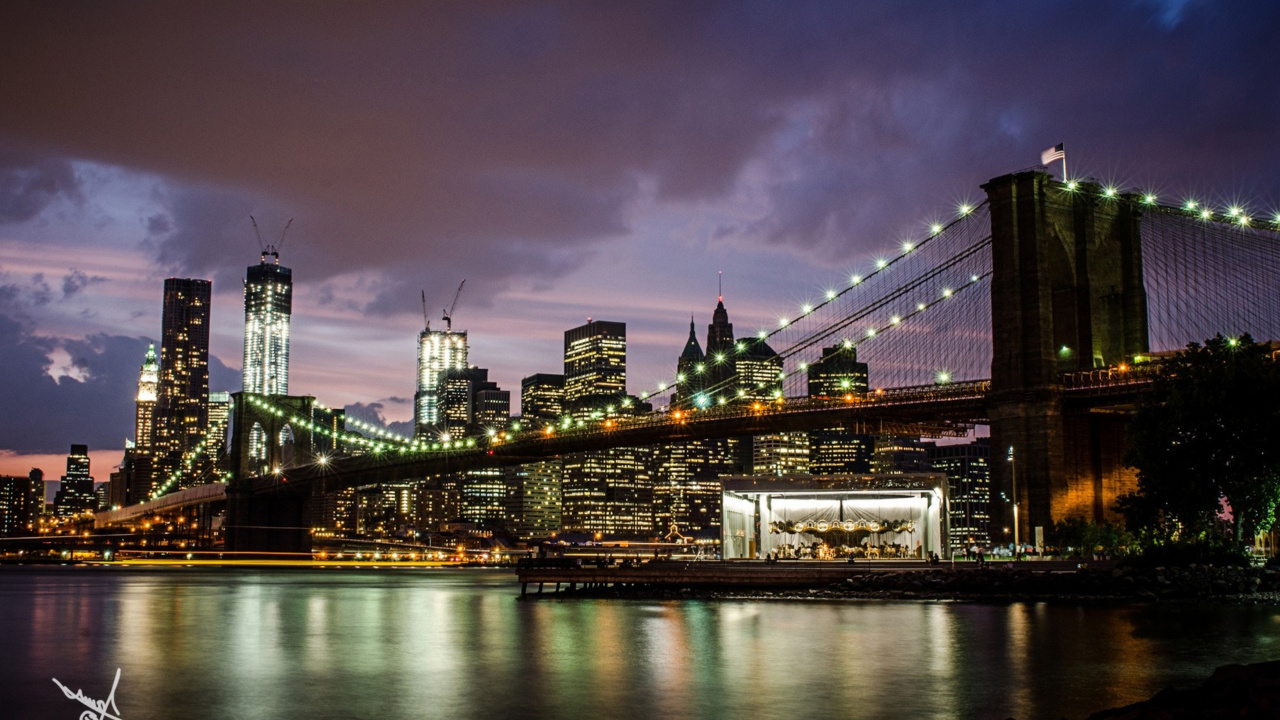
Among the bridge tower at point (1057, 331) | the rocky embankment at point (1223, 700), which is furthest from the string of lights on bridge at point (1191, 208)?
the rocky embankment at point (1223, 700)

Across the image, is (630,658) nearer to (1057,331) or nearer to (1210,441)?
(1210,441)

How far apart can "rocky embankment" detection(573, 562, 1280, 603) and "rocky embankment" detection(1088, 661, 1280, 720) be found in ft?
96.7

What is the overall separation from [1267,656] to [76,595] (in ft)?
173

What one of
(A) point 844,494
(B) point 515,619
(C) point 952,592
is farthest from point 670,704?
(A) point 844,494

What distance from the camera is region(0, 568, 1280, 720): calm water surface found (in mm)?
20078

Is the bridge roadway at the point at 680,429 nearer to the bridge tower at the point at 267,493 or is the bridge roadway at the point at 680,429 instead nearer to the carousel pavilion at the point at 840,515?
the bridge tower at the point at 267,493

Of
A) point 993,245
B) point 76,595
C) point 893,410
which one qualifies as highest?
point 993,245

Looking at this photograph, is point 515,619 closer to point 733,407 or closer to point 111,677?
point 111,677

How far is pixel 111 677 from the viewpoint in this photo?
2459 cm

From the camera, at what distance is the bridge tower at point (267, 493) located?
109 metres

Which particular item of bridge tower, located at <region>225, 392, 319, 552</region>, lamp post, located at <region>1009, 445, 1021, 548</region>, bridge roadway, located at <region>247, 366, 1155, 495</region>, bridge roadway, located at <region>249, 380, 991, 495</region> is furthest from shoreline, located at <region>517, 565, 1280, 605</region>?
bridge tower, located at <region>225, 392, 319, 552</region>

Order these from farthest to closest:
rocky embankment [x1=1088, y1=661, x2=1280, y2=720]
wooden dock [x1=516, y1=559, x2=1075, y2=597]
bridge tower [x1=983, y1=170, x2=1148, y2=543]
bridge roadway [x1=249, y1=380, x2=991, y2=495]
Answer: bridge roadway [x1=249, y1=380, x2=991, y2=495]
bridge tower [x1=983, y1=170, x2=1148, y2=543]
wooden dock [x1=516, y1=559, x2=1075, y2=597]
rocky embankment [x1=1088, y1=661, x2=1280, y2=720]

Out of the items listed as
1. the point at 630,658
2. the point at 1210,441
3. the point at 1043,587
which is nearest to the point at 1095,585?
the point at 1043,587

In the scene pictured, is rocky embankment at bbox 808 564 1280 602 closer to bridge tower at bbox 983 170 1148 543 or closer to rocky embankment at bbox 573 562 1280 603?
rocky embankment at bbox 573 562 1280 603
